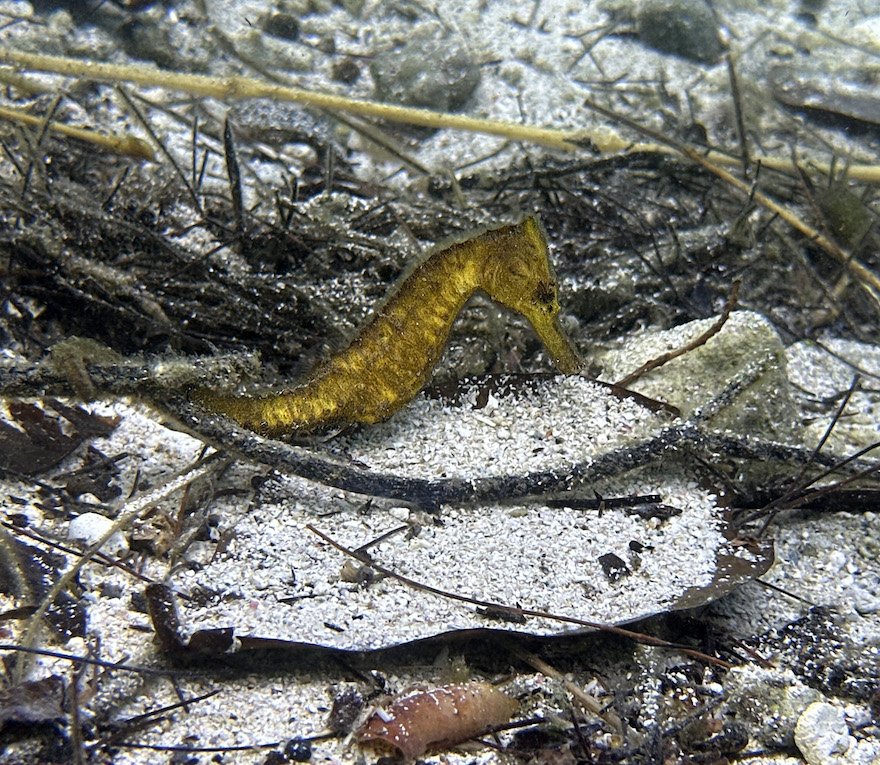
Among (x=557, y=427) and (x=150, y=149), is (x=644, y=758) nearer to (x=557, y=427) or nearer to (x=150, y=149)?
(x=557, y=427)

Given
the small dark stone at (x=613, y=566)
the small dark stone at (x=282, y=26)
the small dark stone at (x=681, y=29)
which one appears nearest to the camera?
the small dark stone at (x=613, y=566)

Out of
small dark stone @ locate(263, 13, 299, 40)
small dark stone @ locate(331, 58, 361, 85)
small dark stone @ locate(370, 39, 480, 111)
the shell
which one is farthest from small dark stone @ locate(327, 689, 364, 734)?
small dark stone @ locate(263, 13, 299, 40)

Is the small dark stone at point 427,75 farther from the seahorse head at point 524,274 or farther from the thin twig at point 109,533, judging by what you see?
the thin twig at point 109,533

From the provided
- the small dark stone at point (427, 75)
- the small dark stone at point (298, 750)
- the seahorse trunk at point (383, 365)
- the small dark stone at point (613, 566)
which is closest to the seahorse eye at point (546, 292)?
the seahorse trunk at point (383, 365)

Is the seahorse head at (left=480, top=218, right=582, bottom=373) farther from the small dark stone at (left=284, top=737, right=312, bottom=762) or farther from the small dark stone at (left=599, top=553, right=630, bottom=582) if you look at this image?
the small dark stone at (left=284, top=737, right=312, bottom=762)

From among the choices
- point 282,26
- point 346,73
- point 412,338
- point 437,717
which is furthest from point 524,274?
point 282,26

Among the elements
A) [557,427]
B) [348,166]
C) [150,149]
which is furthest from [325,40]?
[557,427]
